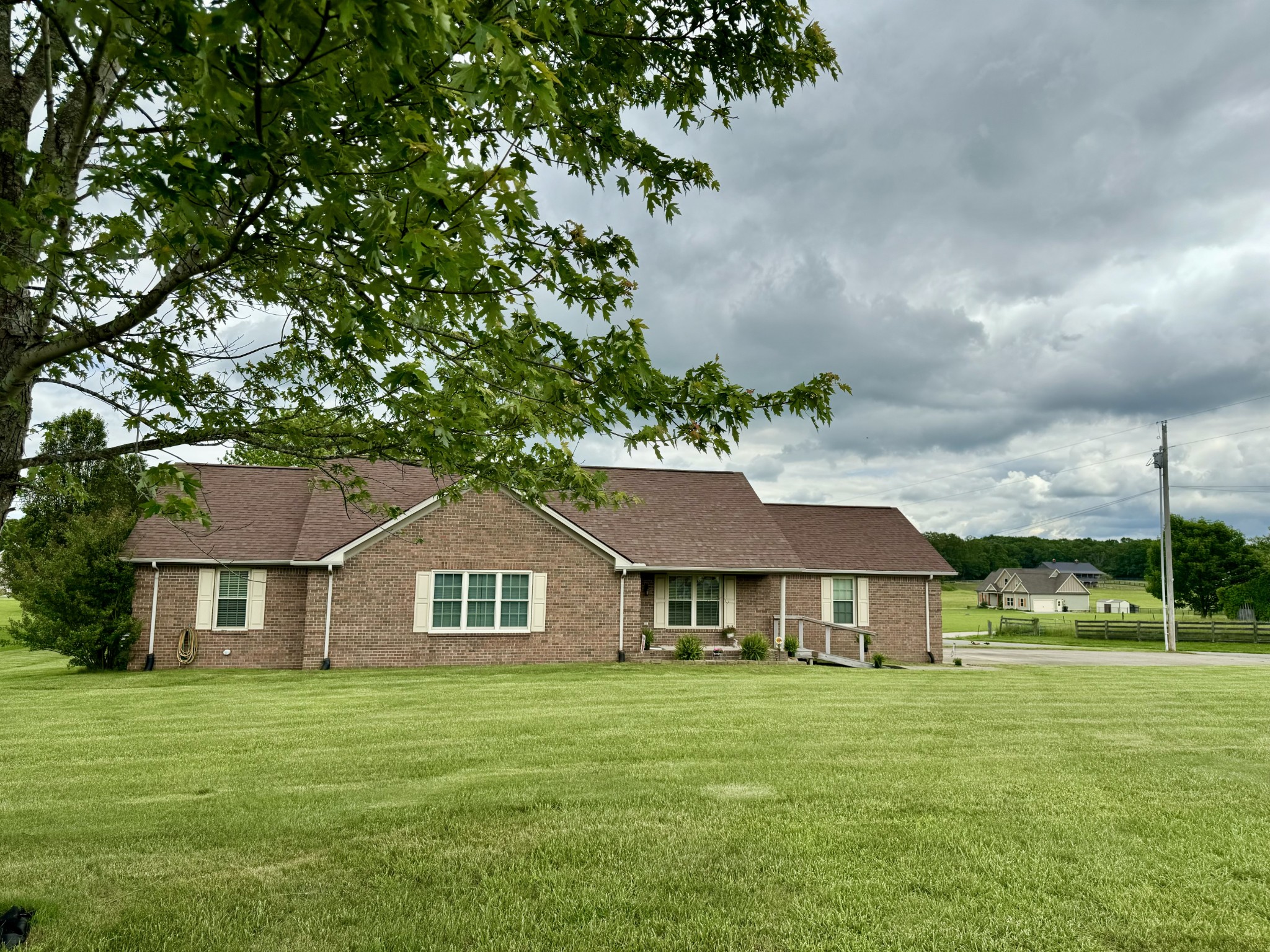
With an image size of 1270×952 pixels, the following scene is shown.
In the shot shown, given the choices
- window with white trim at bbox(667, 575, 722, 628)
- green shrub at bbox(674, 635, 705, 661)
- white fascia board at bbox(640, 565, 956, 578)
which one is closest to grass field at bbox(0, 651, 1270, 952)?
green shrub at bbox(674, 635, 705, 661)

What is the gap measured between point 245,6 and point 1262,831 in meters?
8.23

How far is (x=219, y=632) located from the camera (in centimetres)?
1959

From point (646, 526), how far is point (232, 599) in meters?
11.4

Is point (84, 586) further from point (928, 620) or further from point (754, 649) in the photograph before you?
point (928, 620)

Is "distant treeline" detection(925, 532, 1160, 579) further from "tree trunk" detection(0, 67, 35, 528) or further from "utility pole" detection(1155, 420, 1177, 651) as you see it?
"tree trunk" detection(0, 67, 35, 528)

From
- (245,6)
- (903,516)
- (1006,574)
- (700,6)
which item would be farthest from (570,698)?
(1006,574)

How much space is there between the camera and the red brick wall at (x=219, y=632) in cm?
1920

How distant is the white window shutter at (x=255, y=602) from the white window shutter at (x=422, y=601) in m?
3.85

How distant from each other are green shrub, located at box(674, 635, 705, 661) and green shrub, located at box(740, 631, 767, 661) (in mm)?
1232

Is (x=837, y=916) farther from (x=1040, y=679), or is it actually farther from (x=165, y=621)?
(x=165, y=621)

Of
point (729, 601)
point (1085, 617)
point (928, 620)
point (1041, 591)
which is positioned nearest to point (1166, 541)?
point (928, 620)

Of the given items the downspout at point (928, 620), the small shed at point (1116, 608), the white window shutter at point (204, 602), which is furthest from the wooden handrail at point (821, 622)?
the small shed at point (1116, 608)

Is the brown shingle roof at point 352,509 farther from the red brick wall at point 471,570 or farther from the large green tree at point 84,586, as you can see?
the large green tree at point 84,586

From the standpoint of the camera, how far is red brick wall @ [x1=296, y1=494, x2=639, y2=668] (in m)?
19.5
